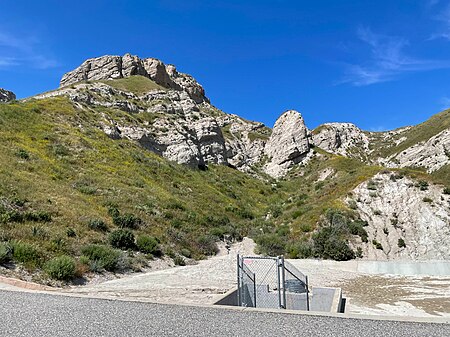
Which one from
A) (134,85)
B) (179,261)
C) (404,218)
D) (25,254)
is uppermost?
(134,85)

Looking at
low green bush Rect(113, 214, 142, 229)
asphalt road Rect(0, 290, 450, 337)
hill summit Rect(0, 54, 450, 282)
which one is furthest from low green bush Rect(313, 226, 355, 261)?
asphalt road Rect(0, 290, 450, 337)

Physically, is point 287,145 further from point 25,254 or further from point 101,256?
point 25,254

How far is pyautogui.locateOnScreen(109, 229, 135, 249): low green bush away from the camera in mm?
19016

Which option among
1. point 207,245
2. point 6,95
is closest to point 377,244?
point 207,245

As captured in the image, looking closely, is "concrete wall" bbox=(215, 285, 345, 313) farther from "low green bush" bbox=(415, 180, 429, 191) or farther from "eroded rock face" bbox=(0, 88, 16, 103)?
Answer: "eroded rock face" bbox=(0, 88, 16, 103)

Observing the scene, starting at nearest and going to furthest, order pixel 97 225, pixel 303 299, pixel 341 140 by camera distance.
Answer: pixel 303 299 < pixel 97 225 < pixel 341 140

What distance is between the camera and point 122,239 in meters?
19.4

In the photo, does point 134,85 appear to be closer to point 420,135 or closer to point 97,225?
point 97,225

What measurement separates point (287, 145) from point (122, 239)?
66586mm

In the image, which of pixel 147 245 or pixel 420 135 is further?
pixel 420 135

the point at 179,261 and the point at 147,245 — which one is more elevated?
the point at 147,245

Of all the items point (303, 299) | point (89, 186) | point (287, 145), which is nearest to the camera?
point (303, 299)

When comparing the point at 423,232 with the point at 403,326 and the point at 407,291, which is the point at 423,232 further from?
the point at 403,326

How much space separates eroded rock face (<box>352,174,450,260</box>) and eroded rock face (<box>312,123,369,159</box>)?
219 feet
